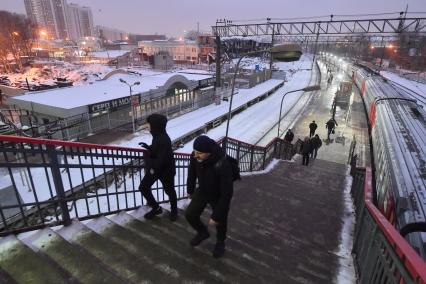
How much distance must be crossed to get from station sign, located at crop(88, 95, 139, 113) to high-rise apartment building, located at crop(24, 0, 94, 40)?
554 ft

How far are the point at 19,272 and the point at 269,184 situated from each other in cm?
598

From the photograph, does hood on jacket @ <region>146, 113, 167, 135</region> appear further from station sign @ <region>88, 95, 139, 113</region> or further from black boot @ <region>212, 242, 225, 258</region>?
station sign @ <region>88, 95, 139, 113</region>

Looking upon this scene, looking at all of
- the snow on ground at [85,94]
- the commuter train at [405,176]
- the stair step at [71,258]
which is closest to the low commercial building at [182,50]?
the snow on ground at [85,94]

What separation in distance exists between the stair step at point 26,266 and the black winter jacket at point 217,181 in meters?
1.79

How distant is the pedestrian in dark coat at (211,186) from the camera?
3.41 m

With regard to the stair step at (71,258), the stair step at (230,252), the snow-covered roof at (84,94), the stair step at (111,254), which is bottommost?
the snow-covered roof at (84,94)

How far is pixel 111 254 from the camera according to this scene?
336 centimetres

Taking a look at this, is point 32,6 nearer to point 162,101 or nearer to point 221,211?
point 162,101

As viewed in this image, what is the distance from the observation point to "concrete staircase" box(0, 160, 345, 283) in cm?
296

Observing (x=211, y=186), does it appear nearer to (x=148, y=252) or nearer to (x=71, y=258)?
(x=148, y=252)

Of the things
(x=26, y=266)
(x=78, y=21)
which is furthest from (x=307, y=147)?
(x=78, y=21)

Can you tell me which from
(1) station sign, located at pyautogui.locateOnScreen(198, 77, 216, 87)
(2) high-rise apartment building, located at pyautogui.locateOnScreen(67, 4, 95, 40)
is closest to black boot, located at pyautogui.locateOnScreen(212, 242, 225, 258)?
(1) station sign, located at pyautogui.locateOnScreen(198, 77, 216, 87)

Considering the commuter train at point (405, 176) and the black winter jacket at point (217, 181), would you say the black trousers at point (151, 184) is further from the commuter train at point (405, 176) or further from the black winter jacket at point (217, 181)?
the commuter train at point (405, 176)

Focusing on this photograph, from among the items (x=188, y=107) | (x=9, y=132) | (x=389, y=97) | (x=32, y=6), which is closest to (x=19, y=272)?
(x=9, y=132)
